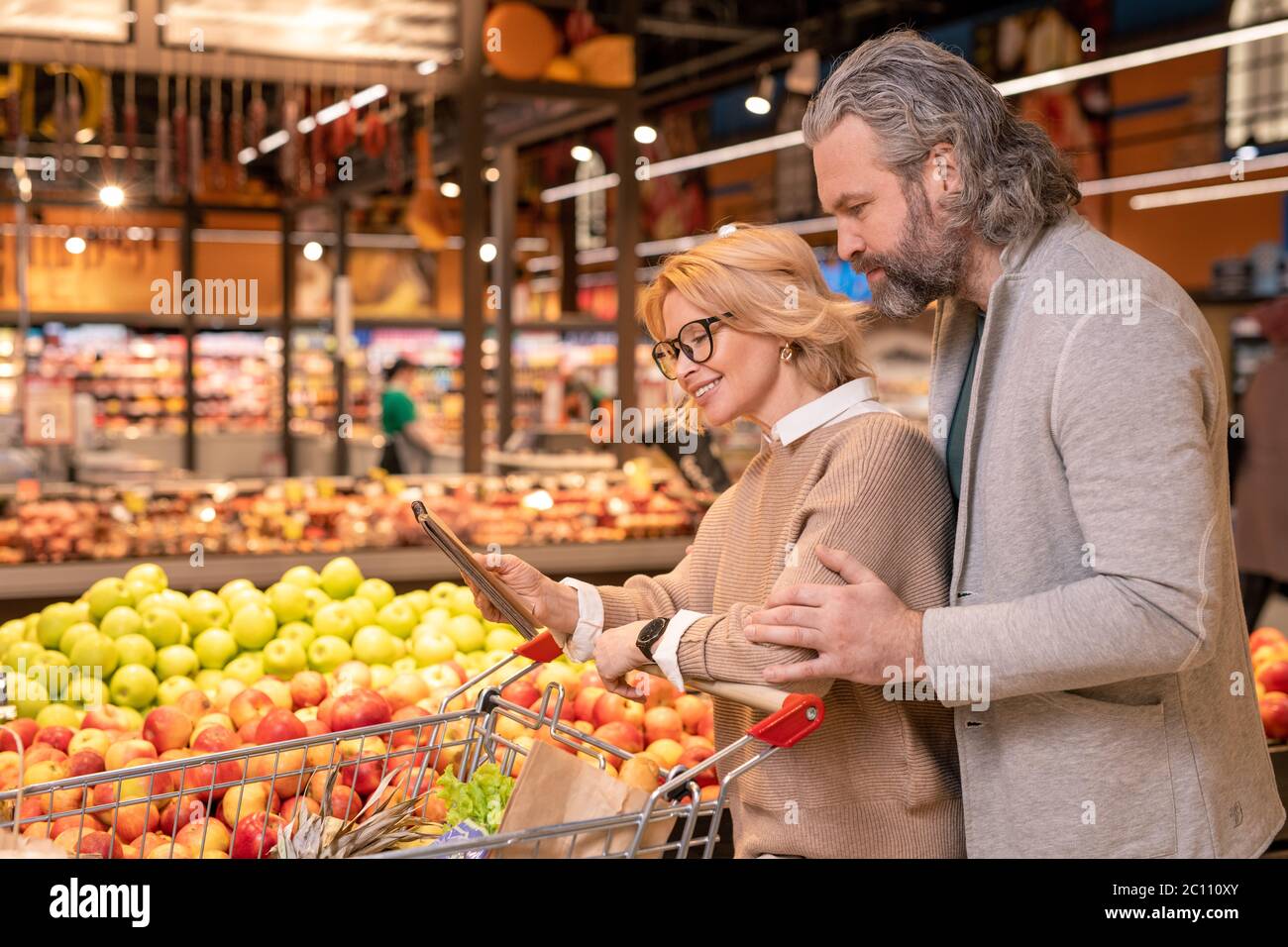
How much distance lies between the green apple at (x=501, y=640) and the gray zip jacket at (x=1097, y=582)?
69.7 inches

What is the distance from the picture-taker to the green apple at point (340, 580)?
3.60m

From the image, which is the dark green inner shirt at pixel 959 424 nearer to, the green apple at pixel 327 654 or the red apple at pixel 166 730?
the red apple at pixel 166 730

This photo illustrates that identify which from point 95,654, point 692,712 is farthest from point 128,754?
point 692,712

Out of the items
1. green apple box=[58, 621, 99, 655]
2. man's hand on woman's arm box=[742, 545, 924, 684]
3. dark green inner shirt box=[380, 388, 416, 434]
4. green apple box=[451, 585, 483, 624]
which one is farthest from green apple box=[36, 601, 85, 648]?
dark green inner shirt box=[380, 388, 416, 434]

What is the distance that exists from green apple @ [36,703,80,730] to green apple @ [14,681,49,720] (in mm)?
72

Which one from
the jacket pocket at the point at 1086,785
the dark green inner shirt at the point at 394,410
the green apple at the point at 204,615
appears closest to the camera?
the jacket pocket at the point at 1086,785

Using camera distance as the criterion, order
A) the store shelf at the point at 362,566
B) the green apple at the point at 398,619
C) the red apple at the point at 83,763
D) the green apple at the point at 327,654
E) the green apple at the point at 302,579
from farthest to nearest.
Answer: the store shelf at the point at 362,566 < the green apple at the point at 302,579 < the green apple at the point at 398,619 < the green apple at the point at 327,654 < the red apple at the point at 83,763

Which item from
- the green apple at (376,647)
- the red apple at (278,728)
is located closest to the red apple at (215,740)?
the red apple at (278,728)

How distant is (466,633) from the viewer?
335 cm

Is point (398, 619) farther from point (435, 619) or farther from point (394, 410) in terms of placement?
point (394, 410)

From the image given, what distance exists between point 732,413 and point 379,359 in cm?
1729

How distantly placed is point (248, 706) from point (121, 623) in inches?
25.8
